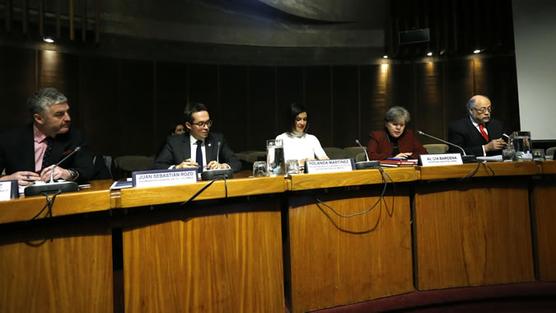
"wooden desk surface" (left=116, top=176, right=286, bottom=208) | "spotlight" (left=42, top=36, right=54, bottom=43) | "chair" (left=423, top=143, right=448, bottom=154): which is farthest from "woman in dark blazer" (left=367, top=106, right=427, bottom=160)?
"spotlight" (left=42, top=36, right=54, bottom=43)

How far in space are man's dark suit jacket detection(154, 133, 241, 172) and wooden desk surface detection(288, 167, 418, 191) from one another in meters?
0.82

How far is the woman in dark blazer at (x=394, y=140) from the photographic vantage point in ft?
7.66

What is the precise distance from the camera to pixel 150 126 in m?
4.75

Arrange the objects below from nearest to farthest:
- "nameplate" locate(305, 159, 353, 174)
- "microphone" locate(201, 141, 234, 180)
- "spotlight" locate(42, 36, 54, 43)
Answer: "microphone" locate(201, 141, 234, 180) → "nameplate" locate(305, 159, 353, 174) → "spotlight" locate(42, 36, 54, 43)

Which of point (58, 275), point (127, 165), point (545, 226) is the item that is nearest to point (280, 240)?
point (58, 275)

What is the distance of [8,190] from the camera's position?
95 cm

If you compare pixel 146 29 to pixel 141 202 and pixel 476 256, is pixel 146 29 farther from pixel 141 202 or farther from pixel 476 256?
pixel 476 256

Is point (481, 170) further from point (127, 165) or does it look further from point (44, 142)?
point (127, 165)

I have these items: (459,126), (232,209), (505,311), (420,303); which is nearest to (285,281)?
(232,209)

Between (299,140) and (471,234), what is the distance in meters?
1.33

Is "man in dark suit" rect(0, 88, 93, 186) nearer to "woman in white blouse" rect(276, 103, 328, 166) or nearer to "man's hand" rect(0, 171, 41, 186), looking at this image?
"man's hand" rect(0, 171, 41, 186)

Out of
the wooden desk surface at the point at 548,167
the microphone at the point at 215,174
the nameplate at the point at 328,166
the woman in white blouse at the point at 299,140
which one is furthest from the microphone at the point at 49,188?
the wooden desk surface at the point at 548,167

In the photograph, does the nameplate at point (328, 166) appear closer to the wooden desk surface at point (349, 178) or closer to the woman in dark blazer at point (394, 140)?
the wooden desk surface at point (349, 178)

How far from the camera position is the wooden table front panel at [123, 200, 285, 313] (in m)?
1.07
